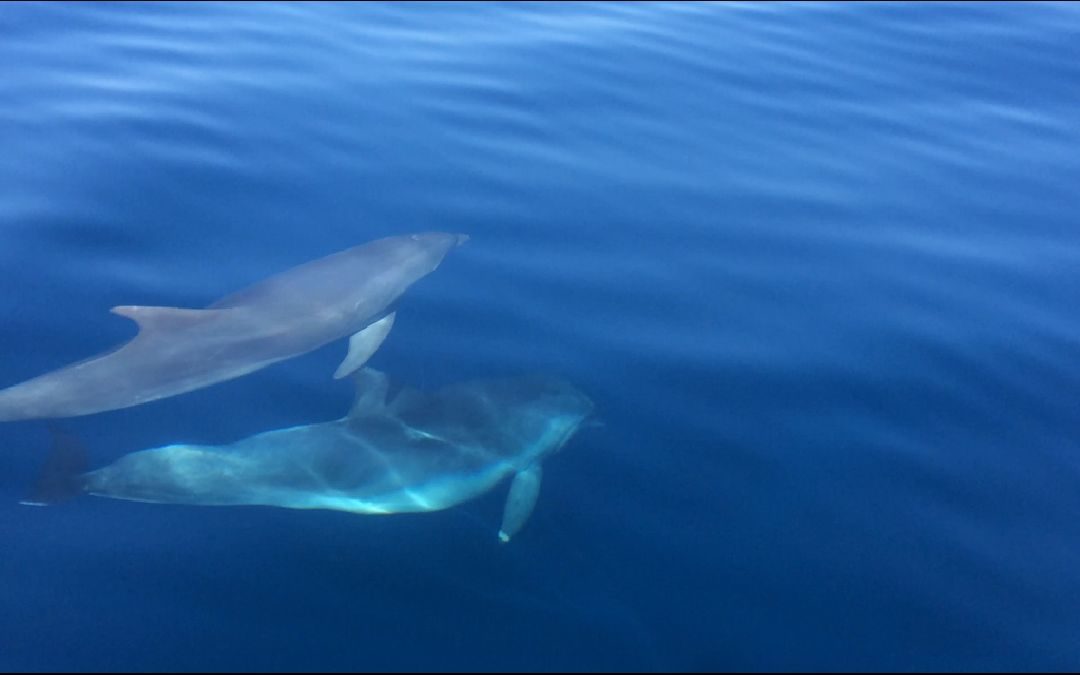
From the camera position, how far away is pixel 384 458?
7.08 meters

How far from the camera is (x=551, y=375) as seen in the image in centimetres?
784

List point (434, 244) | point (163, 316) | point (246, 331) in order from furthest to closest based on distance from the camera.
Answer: point (434, 244)
point (246, 331)
point (163, 316)

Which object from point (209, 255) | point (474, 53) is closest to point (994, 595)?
point (209, 255)

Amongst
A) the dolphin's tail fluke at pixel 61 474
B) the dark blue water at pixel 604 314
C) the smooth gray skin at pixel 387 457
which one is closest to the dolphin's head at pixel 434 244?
the dark blue water at pixel 604 314

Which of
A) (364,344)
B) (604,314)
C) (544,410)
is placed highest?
(604,314)

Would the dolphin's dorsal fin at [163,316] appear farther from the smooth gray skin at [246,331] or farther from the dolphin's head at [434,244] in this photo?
the dolphin's head at [434,244]

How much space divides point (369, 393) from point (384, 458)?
69 centimetres

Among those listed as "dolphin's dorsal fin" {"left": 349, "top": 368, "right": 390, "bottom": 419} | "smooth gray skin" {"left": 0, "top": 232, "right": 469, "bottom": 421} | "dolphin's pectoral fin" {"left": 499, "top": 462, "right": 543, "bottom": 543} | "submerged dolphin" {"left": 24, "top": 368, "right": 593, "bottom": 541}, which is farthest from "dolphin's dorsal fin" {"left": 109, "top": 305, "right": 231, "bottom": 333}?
"dolphin's pectoral fin" {"left": 499, "top": 462, "right": 543, "bottom": 543}

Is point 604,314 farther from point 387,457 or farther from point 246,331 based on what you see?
point 246,331

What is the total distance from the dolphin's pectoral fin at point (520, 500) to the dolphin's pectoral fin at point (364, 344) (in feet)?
6.04

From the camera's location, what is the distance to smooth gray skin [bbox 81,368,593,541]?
257 inches

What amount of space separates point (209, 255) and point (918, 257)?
739 cm

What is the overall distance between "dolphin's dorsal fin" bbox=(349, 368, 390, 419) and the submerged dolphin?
0.01m

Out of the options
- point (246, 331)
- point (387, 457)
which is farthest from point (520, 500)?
point (246, 331)
